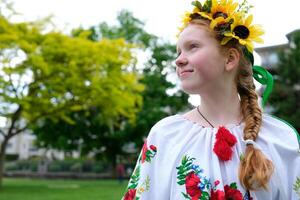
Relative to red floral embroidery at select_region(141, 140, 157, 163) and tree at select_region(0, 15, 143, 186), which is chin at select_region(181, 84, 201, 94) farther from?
tree at select_region(0, 15, 143, 186)

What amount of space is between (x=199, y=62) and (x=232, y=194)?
515 mm

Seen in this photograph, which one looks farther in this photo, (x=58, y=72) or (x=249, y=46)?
(x=58, y=72)

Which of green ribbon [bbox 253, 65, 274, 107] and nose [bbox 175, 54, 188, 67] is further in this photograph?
green ribbon [bbox 253, 65, 274, 107]

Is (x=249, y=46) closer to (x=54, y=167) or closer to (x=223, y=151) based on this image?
(x=223, y=151)

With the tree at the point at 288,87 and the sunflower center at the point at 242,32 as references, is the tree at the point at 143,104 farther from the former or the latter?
the sunflower center at the point at 242,32

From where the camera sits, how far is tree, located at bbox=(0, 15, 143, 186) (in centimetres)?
1755

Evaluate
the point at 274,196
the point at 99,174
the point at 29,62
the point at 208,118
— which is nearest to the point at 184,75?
the point at 208,118

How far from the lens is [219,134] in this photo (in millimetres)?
1699

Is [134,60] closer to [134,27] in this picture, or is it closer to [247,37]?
[134,27]

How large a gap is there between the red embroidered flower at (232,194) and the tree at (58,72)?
53.3 feet

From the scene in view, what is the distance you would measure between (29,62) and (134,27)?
51.5 feet

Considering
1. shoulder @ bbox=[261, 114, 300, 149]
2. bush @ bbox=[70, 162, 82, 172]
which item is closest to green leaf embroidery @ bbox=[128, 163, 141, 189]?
shoulder @ bbox=[261, 114, 300, 149]

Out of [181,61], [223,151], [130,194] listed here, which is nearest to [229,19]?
[181,61]

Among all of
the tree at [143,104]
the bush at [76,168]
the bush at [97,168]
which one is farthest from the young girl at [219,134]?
the bush at [76,168]
